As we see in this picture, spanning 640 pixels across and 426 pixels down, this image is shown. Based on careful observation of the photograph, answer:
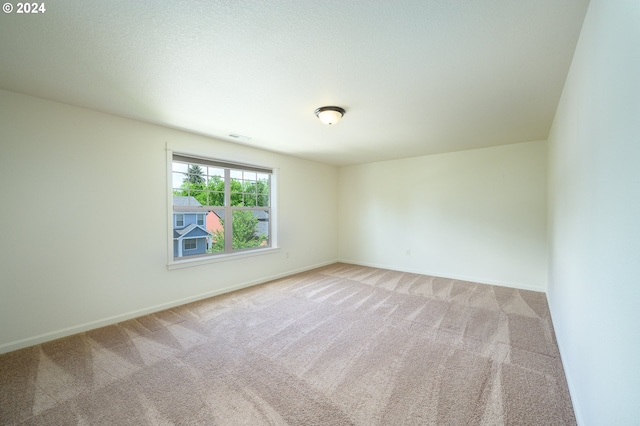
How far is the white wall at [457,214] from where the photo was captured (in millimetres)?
4148

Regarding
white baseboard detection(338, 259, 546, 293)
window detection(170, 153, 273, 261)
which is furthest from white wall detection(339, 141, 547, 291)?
window detection(170, 153, 273, 261)

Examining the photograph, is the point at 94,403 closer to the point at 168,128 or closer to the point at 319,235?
the point at 168,128

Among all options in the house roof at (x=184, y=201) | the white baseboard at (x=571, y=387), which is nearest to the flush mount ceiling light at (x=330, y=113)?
the house roof at (x=184, y=201)

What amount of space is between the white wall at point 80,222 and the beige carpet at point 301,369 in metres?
0.27

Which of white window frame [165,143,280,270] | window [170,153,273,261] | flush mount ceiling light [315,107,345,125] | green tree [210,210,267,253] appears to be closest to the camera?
flush mount ceiling light [315,107,345,125]

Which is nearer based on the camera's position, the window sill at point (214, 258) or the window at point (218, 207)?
the window sill at point (214, 258)

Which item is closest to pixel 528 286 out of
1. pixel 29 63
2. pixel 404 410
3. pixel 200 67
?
pixel 404 410

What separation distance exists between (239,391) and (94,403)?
38.2 inches

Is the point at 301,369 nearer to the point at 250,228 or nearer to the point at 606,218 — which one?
the point at 606,218

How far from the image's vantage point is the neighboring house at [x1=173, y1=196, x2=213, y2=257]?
3705mm

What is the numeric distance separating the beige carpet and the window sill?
0.58 m

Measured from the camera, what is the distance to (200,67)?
1.98 meters

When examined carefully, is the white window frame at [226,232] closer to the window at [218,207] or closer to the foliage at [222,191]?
the window at [218,207]

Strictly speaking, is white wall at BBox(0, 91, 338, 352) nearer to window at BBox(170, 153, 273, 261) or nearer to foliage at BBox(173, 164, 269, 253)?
window at BBox(170, 153, 273, 261)
